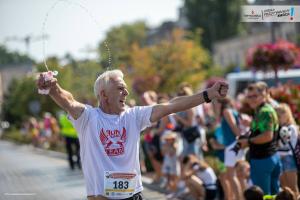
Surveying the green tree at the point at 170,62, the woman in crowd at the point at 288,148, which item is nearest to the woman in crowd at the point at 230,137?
the woman in crowd at the point at 288,148

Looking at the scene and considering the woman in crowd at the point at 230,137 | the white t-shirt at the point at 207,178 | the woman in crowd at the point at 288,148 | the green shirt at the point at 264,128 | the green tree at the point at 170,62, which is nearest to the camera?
the green shirt at the point at 264,128

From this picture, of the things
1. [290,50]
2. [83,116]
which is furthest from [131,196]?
[290,50]

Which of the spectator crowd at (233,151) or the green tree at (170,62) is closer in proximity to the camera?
the spectator crowd at (233,151)

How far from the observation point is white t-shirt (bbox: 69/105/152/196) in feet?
18.6

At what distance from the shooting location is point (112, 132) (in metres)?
5.69

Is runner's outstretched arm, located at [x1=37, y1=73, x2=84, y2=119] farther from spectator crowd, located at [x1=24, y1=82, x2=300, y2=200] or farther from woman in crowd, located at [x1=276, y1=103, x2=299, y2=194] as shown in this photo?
woman in crowd, located at [x1=276, y1=103, x2=299, y2=194]

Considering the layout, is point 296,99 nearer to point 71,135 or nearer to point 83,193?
point 83,193

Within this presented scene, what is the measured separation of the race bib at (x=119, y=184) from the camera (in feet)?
18.5

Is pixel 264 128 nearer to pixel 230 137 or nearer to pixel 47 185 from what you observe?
pixel 230 137

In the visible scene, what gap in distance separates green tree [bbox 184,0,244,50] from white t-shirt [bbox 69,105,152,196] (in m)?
82.5

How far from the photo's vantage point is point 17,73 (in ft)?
318

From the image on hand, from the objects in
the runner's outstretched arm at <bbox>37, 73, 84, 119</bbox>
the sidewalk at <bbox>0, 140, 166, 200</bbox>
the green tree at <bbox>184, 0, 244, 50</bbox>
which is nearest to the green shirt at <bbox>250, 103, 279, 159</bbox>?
the sidewalk at <bbox>0, 140, 166, 200</bbox>

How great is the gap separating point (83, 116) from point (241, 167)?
5.38 meters

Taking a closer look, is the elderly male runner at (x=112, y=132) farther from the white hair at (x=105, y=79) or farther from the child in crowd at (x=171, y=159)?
the child in crowd at (x=171, y=159)
